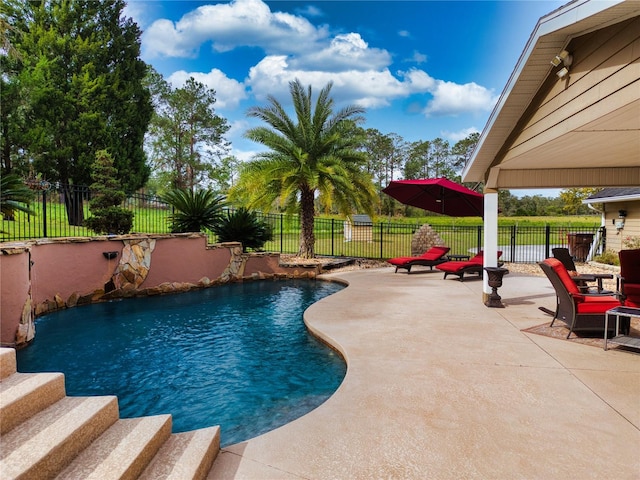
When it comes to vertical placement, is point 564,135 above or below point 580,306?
above

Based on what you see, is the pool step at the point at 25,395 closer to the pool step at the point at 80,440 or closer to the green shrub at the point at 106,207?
the pool step at the point at 80,440

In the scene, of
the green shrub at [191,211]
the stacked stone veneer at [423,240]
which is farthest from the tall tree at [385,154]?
the green shrub at [191,211]

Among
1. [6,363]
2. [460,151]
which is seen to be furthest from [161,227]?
[460,151]

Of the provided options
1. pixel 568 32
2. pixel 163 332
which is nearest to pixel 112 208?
pixel 163 332

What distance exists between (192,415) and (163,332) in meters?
3.39

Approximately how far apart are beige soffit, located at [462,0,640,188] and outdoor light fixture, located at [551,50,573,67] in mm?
83

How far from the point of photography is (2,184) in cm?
761

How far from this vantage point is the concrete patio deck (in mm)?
2604

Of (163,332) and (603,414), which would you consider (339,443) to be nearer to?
(603,414)

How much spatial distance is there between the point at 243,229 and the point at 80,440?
1118cm

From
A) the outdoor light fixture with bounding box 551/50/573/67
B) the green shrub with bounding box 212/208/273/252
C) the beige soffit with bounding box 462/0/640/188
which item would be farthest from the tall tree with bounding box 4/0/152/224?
the outdoor light fixture with bounding box 551/50/573/67

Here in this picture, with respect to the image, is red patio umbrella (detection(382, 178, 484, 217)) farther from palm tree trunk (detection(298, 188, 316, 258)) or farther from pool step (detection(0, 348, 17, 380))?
pool step (detection(0, 348, 17, 380))

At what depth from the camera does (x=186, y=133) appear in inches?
1272

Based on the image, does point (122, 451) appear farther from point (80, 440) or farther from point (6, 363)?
point (6, 363)
